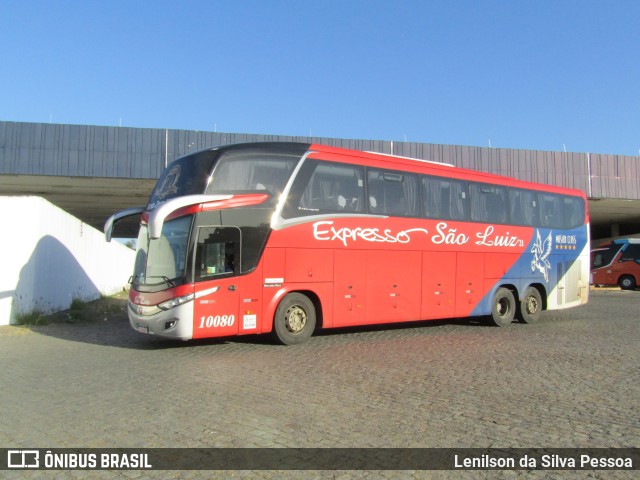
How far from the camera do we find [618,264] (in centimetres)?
3438

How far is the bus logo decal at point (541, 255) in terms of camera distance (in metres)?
15.9

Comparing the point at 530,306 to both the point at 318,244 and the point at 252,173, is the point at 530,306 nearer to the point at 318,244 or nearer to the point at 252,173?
the point at 318,244

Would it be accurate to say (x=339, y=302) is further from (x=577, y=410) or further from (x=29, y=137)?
(x=29, y=137)

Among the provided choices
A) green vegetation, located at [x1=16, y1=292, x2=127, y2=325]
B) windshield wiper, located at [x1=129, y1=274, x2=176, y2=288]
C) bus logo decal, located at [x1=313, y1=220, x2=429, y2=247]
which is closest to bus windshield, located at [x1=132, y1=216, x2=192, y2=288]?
windshield wiper, located at [x1=129, y1=274, x2=176, y2=288]

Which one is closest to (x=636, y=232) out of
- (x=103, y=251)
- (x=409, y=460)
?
(x=103, y=251)

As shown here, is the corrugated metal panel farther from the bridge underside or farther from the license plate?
the license plate

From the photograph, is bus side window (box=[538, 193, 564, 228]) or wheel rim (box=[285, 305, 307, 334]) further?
bus side window (box=[538, 193, 564, 228])

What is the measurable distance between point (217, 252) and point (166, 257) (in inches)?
38.0

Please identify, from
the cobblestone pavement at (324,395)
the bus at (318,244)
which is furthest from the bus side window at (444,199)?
the cobblestone pavement at (324,395)

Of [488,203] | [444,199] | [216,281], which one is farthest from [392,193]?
[216,281]

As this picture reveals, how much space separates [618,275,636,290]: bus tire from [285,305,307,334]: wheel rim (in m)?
29.6

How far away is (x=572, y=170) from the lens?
33.9 metres

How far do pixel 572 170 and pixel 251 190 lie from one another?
28.8 m

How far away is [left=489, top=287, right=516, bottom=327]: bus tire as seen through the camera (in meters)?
15.0
